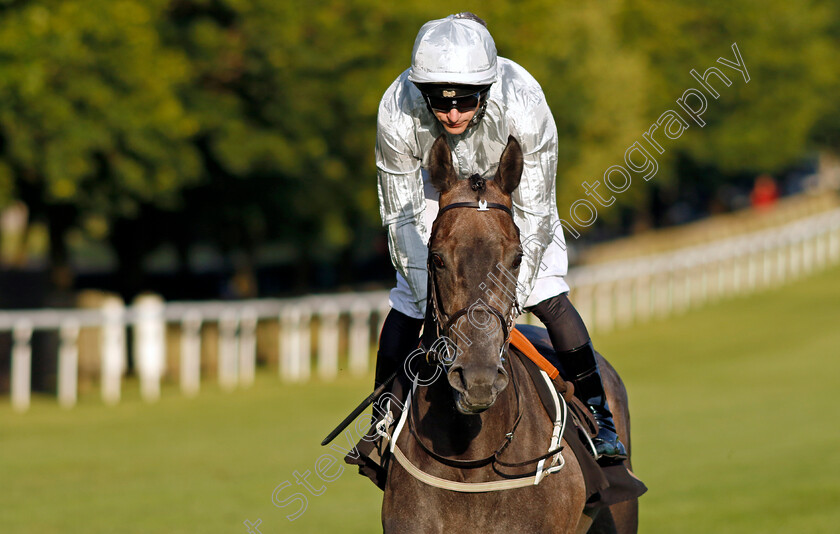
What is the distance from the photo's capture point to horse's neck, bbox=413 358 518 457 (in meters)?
5.08

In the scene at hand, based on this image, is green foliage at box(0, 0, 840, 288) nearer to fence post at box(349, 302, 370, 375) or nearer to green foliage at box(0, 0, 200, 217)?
green foliage at box(0, 0, 200, 217)

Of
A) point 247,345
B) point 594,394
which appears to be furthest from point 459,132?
point 247,345

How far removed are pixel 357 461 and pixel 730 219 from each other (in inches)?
1485

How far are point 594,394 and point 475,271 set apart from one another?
1728 mm

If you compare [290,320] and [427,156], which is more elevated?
[427,156]

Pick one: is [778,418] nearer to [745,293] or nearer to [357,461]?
[357,461]

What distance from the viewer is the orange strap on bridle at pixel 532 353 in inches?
227

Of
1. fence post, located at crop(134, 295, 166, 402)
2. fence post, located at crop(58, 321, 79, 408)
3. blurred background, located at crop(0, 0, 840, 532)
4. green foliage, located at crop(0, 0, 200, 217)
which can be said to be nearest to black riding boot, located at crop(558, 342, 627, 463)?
blurred background, located at crop(0, 0, 840, 532)

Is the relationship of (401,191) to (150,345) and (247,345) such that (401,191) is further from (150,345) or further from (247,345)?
(247,345)

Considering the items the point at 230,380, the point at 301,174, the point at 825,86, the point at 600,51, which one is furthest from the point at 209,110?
the point at 825,86

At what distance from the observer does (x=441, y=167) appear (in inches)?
198

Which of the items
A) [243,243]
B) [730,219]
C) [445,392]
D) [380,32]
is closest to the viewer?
[445,392]

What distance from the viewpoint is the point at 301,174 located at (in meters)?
21.1

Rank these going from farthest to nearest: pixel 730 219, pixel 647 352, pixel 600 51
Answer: pixel 730 219
pixel 600 51
pixel 647 352
